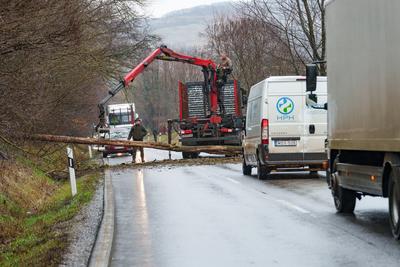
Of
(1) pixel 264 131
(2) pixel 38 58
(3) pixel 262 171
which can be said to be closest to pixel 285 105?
(1) pixel 264 131

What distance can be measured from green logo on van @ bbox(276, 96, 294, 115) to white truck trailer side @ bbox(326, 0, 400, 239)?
6.37 m

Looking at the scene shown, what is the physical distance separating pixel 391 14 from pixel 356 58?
1.86 metres

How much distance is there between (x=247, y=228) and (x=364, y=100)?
96.9 inches

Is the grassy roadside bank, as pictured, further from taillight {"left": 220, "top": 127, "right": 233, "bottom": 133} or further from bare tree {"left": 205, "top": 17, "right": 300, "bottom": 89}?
bare tree {"left": 205, "top": 17, "right": 300, "bottom": 89}

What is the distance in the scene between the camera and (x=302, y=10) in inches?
1329

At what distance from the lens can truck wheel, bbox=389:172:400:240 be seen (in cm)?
890

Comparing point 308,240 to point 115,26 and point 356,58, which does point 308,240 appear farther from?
point 115,26

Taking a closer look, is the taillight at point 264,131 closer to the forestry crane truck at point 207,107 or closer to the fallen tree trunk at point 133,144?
the fallen tree trunk at point 133,144

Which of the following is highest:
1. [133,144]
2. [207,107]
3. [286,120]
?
[207,107]

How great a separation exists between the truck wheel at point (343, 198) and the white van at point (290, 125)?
6655 millimetres

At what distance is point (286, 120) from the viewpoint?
63.3 ft

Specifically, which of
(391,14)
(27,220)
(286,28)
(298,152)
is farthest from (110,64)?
(391,14)

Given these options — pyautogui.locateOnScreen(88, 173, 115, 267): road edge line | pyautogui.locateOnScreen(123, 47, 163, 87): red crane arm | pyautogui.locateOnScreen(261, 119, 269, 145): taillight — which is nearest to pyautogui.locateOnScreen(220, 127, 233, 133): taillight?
pyautogui.locateOnScreen(123, 47, 163, 87): red crane arm

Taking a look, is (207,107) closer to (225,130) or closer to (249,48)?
(225,130)
